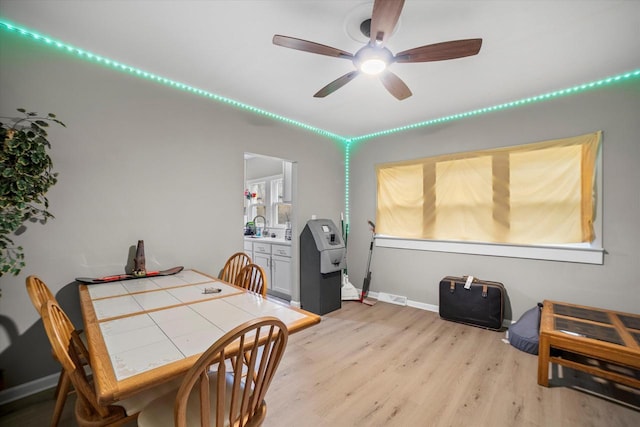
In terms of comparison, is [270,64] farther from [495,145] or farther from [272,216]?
[272,216]

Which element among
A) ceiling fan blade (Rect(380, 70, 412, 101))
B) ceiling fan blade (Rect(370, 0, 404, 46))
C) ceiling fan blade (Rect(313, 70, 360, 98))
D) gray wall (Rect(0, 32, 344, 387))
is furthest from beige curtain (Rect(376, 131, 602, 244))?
ceiling fan blade (Rect(370, 0, 404, 46))

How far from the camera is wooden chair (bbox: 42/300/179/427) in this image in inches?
41.4

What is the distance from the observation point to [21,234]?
1925 mm

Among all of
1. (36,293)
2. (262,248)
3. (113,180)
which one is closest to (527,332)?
(262,248)

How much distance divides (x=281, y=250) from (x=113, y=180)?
222 cm

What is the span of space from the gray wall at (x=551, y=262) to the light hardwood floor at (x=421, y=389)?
2.67ft

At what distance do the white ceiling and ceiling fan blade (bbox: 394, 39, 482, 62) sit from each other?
0.23 m

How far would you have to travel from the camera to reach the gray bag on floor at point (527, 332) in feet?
8.23

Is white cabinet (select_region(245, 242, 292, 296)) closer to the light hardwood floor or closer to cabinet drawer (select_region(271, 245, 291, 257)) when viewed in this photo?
cabinet drawer (select_region(271, 245, 291, 257))

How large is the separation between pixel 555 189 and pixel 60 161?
4.43 meters

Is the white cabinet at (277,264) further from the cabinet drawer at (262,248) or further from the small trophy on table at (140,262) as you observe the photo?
the small trophy on table at (140,262)

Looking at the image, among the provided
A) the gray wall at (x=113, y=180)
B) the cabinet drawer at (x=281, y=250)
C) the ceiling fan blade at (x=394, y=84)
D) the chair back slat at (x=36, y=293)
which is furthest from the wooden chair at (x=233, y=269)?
the ceiling fan blade at (x=394, y=84)

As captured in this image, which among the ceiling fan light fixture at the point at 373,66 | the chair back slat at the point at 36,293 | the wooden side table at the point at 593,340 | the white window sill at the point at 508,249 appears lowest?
the wooden side table at the point at 593,340

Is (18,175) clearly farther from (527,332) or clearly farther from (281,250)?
(527,332)
